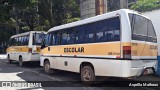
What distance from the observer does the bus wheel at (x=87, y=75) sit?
9.05 meters

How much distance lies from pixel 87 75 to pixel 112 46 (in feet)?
6.28

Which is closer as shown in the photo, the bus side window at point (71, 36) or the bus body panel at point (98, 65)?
the bus body panel at point (98, 65)

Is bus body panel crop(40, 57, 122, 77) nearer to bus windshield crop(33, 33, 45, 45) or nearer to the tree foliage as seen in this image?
bus windshield crop(33, 33, 45, 45)

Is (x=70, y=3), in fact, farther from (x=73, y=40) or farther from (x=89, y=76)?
(x=89, y=76)

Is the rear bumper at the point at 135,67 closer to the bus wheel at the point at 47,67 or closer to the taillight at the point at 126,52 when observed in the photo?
the taillight at the point at 126,52

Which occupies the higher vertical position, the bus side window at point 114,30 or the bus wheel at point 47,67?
the bus side window at point 114,30

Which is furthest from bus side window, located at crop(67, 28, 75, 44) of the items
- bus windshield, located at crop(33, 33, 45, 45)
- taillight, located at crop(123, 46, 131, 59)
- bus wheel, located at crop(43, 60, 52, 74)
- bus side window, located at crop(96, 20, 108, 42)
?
bus windshield, located at crop(33, 33, 45, 45)

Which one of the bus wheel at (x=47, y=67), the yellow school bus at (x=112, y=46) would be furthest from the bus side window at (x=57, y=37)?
the bus wheel at (x=47, y=67)

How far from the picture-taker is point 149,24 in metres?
9.02

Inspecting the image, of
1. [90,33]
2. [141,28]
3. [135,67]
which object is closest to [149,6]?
[141,28]

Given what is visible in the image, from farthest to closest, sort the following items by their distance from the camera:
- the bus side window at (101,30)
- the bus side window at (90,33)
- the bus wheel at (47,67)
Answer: the bus wheel at (47,67) → the bus side window at (90,33) → the bus side window at (101,30)

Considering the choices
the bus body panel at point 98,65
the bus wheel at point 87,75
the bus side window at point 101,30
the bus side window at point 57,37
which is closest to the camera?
the bus body panel at point 98,65

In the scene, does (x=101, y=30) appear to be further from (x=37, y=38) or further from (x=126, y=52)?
(x=37, y=38)

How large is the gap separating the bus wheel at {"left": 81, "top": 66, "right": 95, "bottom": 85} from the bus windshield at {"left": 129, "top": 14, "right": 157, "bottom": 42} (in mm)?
2279
